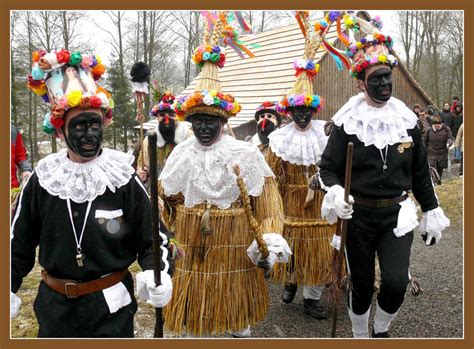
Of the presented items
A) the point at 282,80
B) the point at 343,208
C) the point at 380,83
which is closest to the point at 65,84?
the point at 343,208

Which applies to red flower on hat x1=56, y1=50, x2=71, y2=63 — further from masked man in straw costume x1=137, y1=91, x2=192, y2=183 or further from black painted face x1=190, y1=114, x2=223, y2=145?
masked man in straw costume x1=137, y1=91, x2=192, y2=183

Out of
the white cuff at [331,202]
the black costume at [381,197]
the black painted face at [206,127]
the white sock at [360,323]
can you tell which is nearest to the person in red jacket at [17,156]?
the black painted face at [206,127]

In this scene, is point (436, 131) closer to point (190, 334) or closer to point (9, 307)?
point (190, 334)

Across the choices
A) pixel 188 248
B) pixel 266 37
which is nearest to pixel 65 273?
pixel 188 248

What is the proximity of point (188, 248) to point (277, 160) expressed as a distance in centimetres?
187

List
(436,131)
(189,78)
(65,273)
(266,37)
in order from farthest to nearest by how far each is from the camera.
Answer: (189,78)
(266,37)
(436,131)
(65,273)

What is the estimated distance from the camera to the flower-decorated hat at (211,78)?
10.8 feet

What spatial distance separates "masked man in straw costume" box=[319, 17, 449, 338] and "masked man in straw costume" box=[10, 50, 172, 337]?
149 centimetres

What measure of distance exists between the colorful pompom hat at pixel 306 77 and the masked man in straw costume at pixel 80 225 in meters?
2.53

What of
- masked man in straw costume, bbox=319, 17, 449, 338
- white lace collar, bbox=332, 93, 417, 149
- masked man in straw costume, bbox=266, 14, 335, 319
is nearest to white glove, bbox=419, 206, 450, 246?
masked man in straw costume, bbox=319, 17, 449, 338

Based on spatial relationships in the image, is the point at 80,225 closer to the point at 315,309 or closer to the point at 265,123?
the point at 315,309

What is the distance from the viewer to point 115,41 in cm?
1723

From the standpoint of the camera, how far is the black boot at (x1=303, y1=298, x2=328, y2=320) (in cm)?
461

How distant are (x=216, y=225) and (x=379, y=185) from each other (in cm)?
125
